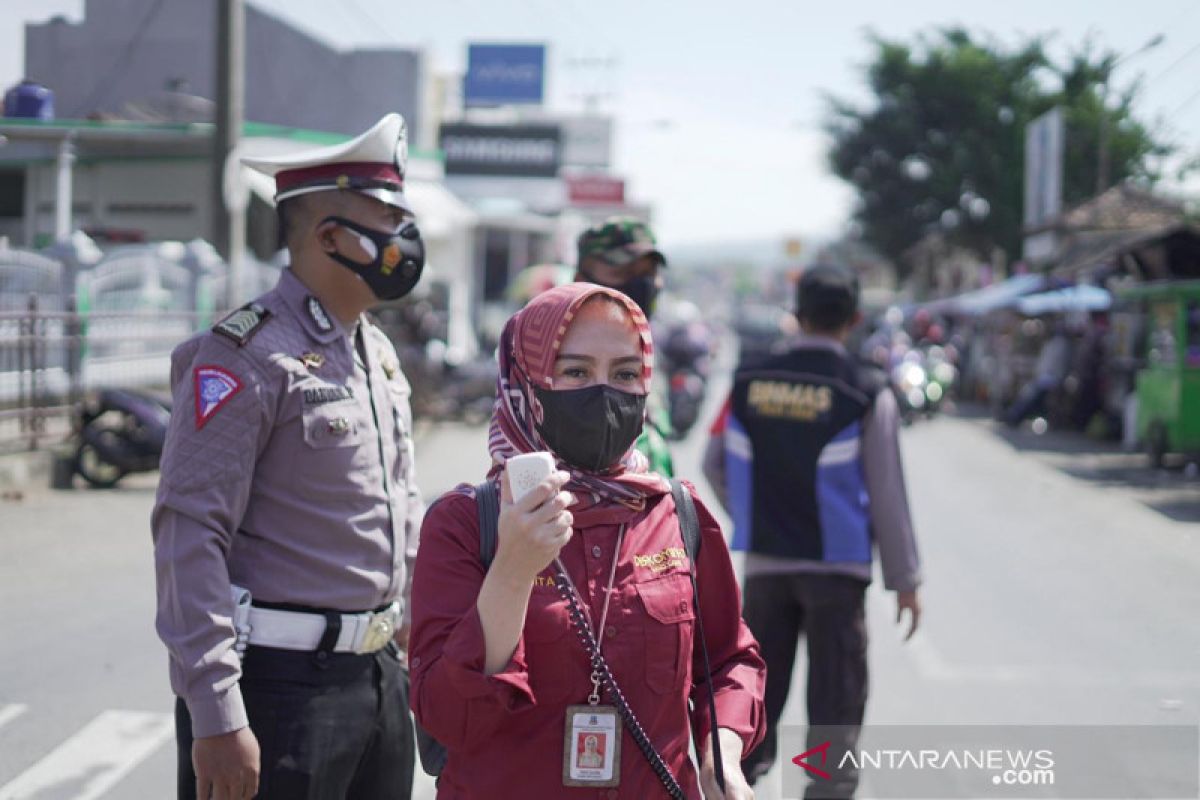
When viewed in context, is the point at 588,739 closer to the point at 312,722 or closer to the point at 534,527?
the point at 534,527

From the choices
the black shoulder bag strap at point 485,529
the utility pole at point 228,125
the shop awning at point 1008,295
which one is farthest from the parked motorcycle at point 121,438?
the shop awning at point 1008,295

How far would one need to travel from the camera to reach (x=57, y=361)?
12914 millimetres

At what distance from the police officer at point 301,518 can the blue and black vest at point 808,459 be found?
160 cm

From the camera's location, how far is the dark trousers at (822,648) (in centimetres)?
425

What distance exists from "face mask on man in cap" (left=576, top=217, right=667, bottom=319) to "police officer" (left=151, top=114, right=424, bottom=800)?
46.8 inches

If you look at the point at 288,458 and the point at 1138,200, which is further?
the point at 1138,200

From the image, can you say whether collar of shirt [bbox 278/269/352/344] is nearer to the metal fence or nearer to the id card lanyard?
the id card lanyard

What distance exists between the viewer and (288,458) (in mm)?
2738

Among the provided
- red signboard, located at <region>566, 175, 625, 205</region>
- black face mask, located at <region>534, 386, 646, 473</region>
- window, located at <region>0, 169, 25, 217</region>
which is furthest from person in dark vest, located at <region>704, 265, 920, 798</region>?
red signboard, located at <region>566, 175, 625, 205</region>

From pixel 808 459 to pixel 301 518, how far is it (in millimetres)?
2021

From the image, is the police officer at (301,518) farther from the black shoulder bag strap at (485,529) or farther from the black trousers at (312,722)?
the black shoulder bag strap at (485,529)

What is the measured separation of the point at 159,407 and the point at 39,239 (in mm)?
10847

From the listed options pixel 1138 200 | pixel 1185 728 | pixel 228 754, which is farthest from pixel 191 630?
pixel 1138 200

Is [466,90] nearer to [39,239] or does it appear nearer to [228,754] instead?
[39,239]
